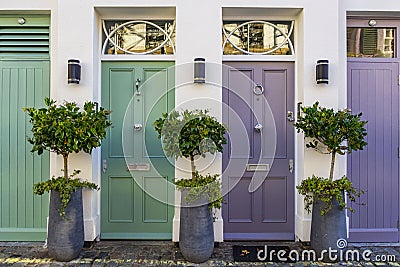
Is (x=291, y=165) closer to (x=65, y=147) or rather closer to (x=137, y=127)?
(x=137, y=127)

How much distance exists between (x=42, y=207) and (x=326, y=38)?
3572mm

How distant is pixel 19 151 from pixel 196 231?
2176 mm

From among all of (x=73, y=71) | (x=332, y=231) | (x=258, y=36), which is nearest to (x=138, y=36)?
(x=73, y=71)

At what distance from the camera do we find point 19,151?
4.11 m

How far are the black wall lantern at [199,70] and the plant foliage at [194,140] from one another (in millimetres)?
440

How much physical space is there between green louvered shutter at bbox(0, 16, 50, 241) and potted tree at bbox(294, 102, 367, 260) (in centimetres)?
284

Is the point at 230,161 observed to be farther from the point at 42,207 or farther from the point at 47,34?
the point at 47,34

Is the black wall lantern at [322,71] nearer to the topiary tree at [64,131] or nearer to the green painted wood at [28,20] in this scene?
the topiary tree at [64,131]

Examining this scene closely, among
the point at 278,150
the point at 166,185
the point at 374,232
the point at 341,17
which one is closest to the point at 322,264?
the point at 374,232

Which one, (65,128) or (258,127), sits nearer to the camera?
(65,128)

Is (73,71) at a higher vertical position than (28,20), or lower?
lower

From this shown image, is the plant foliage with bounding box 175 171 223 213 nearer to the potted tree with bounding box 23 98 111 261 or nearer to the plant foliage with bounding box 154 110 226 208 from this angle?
the plant foliage with bounding box 154 110 226 208


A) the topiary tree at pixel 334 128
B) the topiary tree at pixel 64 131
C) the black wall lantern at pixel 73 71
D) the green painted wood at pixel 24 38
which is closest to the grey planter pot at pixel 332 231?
the topiary tree at pixel 334 128

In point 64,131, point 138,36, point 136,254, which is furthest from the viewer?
point 138,36
